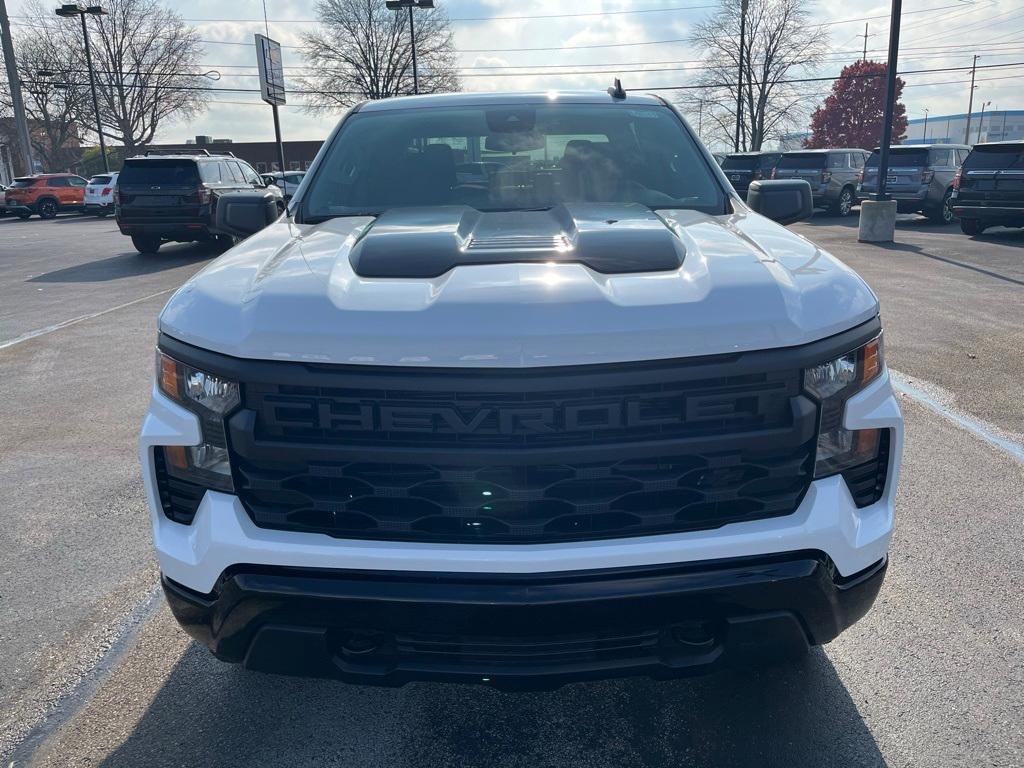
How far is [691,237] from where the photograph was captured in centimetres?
255

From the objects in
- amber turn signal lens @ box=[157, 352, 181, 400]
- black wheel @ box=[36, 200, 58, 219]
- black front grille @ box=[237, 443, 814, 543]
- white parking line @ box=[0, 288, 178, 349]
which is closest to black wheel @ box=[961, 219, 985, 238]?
white parking line @ box=[0, 288, 178, 349]

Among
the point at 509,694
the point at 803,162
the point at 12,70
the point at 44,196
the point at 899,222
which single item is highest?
the point at 12,70

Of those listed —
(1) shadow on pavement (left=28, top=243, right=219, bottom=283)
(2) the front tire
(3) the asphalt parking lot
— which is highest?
(3) the asphalt parking lot

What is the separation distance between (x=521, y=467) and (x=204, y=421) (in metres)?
0.80

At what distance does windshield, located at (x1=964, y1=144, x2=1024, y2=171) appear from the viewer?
15547mm

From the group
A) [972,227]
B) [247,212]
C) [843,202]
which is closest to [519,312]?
[247,212]

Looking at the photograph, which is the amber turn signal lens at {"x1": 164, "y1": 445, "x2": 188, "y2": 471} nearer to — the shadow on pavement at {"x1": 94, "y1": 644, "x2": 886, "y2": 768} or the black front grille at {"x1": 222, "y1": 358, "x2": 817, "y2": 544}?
the black front grille at {"x1": 222, "y1": 358, "x2": 817, "y2": 544}

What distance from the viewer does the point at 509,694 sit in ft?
9.06

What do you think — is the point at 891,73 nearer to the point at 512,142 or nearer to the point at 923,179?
the point at 923,179

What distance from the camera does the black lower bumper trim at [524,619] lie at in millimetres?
1921

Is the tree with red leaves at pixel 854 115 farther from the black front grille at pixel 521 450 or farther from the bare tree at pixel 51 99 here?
the black front grille at pixel 521 450

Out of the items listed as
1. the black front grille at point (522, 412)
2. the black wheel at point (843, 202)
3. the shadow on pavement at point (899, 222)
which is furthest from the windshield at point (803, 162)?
the black front grille at point (522, 412)

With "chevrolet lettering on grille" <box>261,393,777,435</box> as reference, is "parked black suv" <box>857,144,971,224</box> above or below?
below

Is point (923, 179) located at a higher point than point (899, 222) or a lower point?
higher
